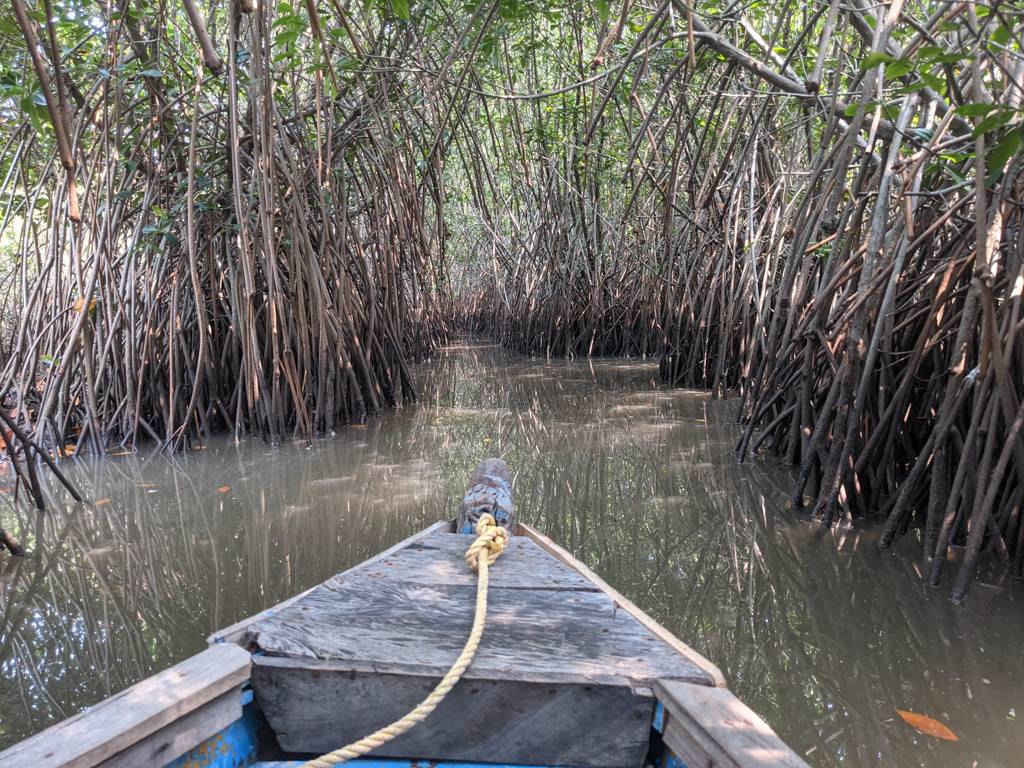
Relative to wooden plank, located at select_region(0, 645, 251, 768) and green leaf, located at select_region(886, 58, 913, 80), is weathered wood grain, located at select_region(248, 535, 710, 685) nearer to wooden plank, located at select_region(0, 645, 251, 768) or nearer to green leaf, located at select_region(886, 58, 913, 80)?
wooden plank, located at select_region(0, 645, 251, 768)

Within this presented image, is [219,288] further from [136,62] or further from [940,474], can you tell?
[940,474]

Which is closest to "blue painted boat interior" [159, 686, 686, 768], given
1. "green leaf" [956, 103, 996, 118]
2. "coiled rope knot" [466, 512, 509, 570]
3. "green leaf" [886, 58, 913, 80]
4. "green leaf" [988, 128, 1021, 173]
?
"coiled rope knot" [466, 512, 509, 570]

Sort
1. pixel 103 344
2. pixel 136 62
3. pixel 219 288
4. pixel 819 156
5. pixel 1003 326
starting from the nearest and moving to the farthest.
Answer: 1. pixel 1003 326
2. pixel 819 156
3. pixel 136 62
4. pixel 103 344
5. pixel 219 288

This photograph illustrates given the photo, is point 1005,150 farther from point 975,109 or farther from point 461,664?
point 461,664

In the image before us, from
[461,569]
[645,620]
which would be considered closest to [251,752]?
[461,569]

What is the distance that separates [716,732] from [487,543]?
2.79 ft

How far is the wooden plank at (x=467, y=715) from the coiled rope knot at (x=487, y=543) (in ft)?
1.64

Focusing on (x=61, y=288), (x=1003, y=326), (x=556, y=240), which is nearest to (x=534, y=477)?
(x=1003, y=326)

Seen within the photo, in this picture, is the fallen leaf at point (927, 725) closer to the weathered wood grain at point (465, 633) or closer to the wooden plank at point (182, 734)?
the weathered wood grain at point (465, 633)

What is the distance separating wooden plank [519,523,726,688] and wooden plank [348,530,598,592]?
0.03 meters

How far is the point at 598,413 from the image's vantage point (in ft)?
17.5

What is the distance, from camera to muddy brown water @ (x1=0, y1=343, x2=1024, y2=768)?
160 cm

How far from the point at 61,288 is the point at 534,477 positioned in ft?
10.1

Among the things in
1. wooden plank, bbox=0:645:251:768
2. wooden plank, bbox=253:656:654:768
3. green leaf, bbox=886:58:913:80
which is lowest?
wooden plank, bbox=253:656:654:768
